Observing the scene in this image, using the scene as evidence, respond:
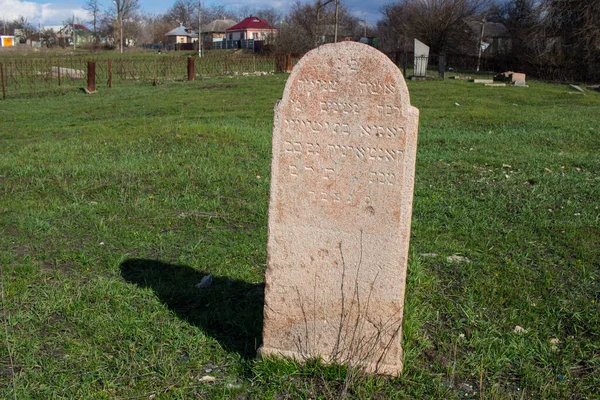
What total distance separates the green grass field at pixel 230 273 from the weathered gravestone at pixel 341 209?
0.21m

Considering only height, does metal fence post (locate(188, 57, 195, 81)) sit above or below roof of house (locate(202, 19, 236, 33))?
below

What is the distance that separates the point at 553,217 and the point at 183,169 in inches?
172

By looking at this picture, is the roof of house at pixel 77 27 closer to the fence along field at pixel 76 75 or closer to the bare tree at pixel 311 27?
the bare tree at pixel 311 27

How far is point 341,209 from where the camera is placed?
2.99 meters

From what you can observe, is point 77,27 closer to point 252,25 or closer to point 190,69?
point 252,25

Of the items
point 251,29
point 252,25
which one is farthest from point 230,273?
point 252,25

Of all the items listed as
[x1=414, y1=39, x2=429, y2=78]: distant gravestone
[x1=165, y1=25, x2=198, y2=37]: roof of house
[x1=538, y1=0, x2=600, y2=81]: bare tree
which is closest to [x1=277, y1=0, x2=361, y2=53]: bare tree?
[x1=414, y1=39, x2=429, y2=78]: distant gravestone

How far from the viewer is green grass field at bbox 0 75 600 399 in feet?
10.1

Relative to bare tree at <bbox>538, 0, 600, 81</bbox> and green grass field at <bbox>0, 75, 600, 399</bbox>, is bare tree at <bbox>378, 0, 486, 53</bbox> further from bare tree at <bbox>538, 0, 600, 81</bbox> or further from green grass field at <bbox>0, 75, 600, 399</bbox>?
green grass field at <bbox>0, 75, 600, 399</bbox>

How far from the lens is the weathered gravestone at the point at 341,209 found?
9.34ft

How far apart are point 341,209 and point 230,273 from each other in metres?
1.72

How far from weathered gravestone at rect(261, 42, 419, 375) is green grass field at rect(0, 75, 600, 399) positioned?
0.21 meters

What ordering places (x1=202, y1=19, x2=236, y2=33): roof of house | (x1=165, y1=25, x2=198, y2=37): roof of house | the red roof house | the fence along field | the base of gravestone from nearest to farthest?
the base of gravestone → the fence along field → the red roof house → (x1=202, y1=19, x2=236, y2=33): roof of house → (x1=165, y1=25, x2=198, y2=37): roof of house

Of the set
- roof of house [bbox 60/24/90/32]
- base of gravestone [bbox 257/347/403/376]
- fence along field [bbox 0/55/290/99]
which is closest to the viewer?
base of gravestone [bbox 257/347/403/376]
